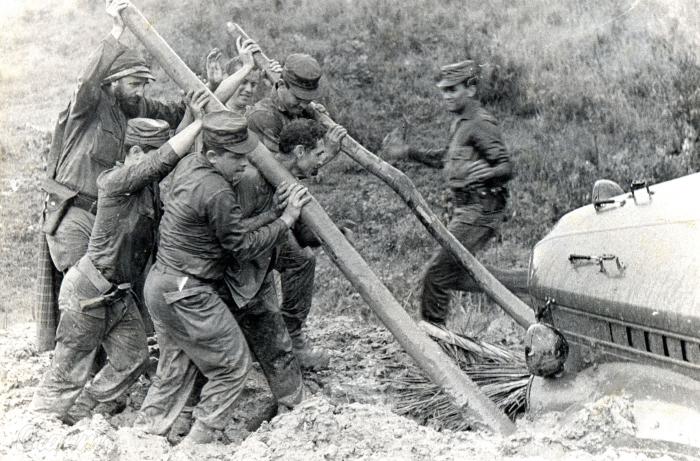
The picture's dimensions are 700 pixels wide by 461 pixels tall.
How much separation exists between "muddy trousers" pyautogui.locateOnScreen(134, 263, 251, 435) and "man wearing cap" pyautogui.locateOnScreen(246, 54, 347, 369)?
1.27 m

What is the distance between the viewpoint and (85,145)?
245 inches

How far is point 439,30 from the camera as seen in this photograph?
13.3 meters

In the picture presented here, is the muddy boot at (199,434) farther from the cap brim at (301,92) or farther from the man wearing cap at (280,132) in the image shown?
the cap brim at (301,92)

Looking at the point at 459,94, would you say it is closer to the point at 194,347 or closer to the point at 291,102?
the point at 291,102

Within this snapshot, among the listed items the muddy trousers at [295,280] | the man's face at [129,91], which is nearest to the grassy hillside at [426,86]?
the muddy trousers at [295,280]

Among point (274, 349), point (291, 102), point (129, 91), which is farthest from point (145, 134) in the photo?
point (274, 349)

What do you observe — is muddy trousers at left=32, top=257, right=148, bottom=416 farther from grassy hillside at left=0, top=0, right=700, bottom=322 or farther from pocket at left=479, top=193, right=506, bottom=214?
grassy hillside at left=0, top=0, right=700, bottom=322

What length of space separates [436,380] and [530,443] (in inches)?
31.2

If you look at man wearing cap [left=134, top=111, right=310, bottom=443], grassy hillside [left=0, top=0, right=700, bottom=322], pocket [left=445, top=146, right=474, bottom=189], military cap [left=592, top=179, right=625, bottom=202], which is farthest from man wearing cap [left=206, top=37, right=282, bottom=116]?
grassy hillside [left=0, top=0, right=700, bottom=322]

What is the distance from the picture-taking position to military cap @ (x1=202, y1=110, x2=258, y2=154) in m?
5.14

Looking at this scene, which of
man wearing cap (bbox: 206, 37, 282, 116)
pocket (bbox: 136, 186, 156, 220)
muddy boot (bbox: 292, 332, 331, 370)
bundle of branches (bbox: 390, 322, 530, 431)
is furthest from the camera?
muddy boot (bbox: 292, 332, 331, 370)

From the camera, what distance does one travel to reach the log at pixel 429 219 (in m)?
6.21

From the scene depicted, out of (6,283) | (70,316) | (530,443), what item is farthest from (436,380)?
(6,283)

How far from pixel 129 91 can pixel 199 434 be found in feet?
8.14
